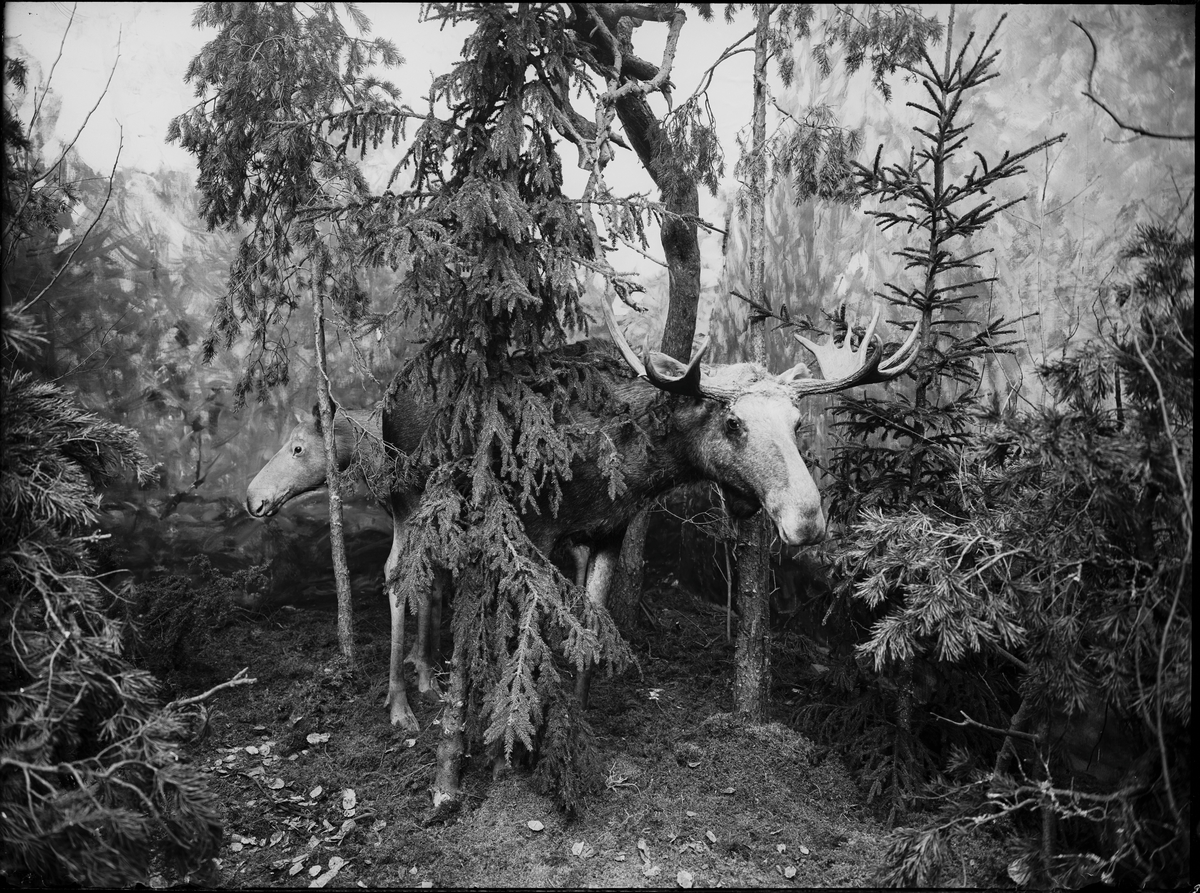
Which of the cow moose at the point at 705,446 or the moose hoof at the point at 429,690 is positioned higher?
the cow moose at the point at 705,446

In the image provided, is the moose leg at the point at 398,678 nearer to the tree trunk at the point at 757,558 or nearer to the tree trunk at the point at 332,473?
the tree trunk at the point at 332,473

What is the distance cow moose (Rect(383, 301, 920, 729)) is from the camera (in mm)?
3791

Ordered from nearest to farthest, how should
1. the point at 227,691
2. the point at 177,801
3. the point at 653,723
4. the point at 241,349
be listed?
1. the point at 177,801
2. the point at 653,723
3. the point at 227,691
4. the point at 241,349

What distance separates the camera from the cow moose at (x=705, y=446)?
12.4 feet

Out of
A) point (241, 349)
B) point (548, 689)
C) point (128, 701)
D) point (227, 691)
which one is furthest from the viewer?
point (241, 349)

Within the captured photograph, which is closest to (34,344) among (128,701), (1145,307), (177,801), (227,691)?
(128,701)

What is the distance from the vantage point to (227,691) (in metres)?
5.20

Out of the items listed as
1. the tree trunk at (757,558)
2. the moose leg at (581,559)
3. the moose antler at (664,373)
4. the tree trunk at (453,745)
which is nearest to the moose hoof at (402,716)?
the tree trunk at (453,745)

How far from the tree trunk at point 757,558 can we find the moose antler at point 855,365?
1.92ft

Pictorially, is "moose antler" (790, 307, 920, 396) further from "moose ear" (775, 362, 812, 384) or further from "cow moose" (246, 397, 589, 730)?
"cow moose" (246, 397, 589, 730)

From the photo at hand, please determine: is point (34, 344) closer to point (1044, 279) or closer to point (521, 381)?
point (521, 381)

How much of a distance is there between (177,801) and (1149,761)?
3.65m

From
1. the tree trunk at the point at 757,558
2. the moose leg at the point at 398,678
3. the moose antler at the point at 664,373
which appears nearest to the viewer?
the moose antler at the point at 664,373

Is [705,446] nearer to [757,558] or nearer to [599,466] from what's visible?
[599,466]
